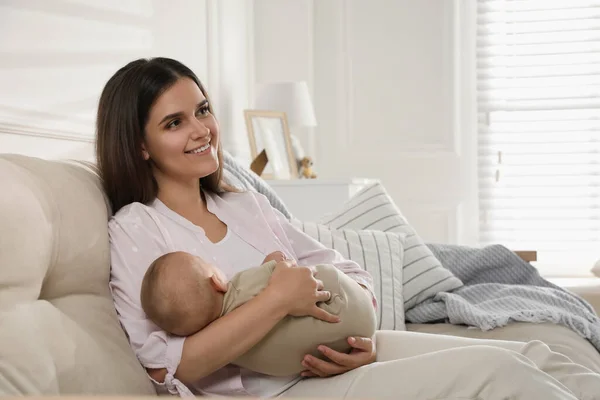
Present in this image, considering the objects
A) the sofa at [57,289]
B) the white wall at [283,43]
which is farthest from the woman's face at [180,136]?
the white wall at [283,43]

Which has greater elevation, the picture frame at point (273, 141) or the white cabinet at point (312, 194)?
the picture frame at point (273, 141)

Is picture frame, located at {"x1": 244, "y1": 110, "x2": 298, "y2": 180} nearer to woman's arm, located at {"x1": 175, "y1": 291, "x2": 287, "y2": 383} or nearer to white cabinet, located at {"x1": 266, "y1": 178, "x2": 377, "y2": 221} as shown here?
white cabinet, located at {"x1": 266, "y1": 178, "x2": 377, "y2": 221}

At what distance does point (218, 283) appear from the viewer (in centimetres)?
142

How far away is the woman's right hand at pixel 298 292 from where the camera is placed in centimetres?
140

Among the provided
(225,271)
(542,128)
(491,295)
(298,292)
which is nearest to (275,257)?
(225,271)

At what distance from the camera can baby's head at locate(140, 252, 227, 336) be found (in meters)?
1.37

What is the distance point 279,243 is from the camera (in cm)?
173

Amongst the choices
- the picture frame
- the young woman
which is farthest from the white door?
the young woman

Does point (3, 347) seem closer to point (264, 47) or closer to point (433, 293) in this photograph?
point (433, 293)

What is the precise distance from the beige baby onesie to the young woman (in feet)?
0.07

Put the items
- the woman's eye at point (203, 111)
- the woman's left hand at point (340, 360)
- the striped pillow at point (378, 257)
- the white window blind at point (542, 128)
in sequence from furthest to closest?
1. the white window blind at point (542, 128)
2. the striped pillow at point (378, 257)
3. the woman's eye at point (203, 111)
4. the woman's left hand at point (340, 360)

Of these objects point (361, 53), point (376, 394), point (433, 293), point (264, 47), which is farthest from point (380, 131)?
point (376, 394)

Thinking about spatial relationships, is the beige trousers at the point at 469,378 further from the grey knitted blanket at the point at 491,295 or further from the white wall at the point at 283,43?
the white wall at the point at 283,43

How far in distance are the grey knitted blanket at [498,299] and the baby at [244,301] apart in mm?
862
